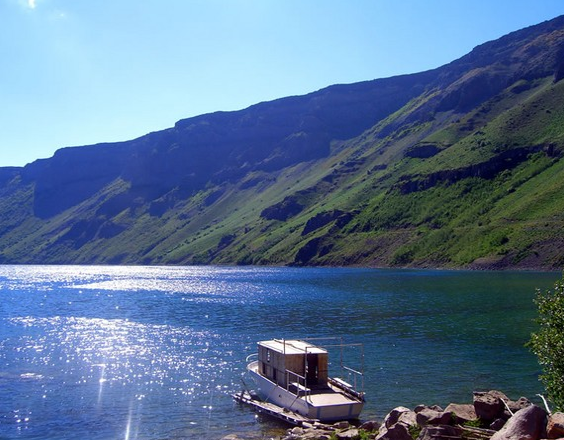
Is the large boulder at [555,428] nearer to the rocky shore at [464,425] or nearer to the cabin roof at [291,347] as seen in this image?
the rocky shore at [464,425]

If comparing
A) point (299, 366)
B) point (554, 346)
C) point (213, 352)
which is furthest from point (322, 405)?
point (213, 352)

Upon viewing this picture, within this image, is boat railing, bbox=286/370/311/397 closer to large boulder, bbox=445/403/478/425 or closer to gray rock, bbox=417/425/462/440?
large boulder, bbox=445/403/478/425

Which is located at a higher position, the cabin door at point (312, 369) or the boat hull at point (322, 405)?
the cabin door at point (312, 369)

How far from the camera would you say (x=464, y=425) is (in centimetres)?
2898

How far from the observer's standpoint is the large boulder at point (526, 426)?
74.6 feet

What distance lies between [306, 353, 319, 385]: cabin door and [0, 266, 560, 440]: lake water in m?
4.31

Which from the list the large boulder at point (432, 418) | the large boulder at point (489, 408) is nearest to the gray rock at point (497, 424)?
the large boulder at point (489, 408)

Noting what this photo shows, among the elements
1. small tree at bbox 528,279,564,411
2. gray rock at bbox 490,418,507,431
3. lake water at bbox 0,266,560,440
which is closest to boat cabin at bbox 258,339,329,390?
lake water at bbox 0,266,560,440

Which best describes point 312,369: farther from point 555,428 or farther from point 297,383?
point 555,428

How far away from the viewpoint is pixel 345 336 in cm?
7094

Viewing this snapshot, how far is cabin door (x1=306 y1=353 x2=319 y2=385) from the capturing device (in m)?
41.6

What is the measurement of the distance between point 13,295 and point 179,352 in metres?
103

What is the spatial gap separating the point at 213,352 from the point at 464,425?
39.1 m

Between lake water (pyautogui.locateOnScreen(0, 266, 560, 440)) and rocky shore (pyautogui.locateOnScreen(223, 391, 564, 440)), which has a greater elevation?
rocky shore (pyautogui.locateOnScreen(223, 391, 564, 440))
